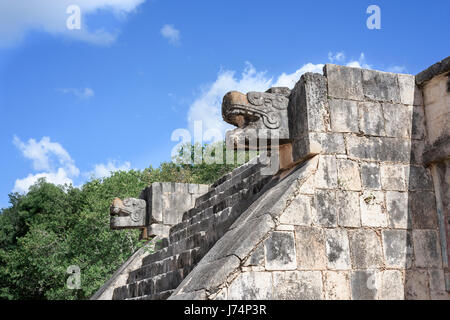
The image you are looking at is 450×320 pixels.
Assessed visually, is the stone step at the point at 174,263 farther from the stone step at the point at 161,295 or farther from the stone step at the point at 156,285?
the stone step at the point at 161,295

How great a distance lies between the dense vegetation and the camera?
17281mm

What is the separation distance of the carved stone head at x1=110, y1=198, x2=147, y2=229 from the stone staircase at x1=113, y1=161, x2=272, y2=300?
1290mm

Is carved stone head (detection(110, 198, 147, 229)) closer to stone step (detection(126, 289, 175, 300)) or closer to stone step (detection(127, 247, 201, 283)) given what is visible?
stone step (detection(127, 247, 201, 283))

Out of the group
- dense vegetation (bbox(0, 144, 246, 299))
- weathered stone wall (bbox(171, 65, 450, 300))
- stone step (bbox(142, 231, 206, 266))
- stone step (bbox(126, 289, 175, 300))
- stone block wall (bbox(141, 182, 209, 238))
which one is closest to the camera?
weathered stone wall (bbox(171, 65, 450, 300))

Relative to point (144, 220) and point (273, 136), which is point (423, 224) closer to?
point (273, 136)

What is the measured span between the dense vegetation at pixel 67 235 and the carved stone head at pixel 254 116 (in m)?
6.86

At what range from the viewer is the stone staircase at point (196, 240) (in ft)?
21.2

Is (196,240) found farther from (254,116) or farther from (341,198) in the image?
(341,198)

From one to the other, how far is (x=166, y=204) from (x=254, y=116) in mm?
4952

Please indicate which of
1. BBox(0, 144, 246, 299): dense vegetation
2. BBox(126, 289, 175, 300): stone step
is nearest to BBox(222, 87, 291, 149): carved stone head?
BBox(126, 289, 175, 300): stone step

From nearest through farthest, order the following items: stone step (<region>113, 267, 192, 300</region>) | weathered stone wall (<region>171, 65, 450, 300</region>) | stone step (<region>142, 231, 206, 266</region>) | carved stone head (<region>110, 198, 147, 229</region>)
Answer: weathered stone wall (<region>171, 65, 450, 300</region>), stone step (<region>113, 267, 192, 300</region>), stone step (<region>142, 231, 206, 266</region>), carved stone head (<region>110, 198, 147, 229</region>)

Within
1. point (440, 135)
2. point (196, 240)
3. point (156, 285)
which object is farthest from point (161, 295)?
point (440, 135)

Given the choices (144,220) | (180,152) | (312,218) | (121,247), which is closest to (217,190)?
(144,220)

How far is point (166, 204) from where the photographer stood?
10305 millimetres
